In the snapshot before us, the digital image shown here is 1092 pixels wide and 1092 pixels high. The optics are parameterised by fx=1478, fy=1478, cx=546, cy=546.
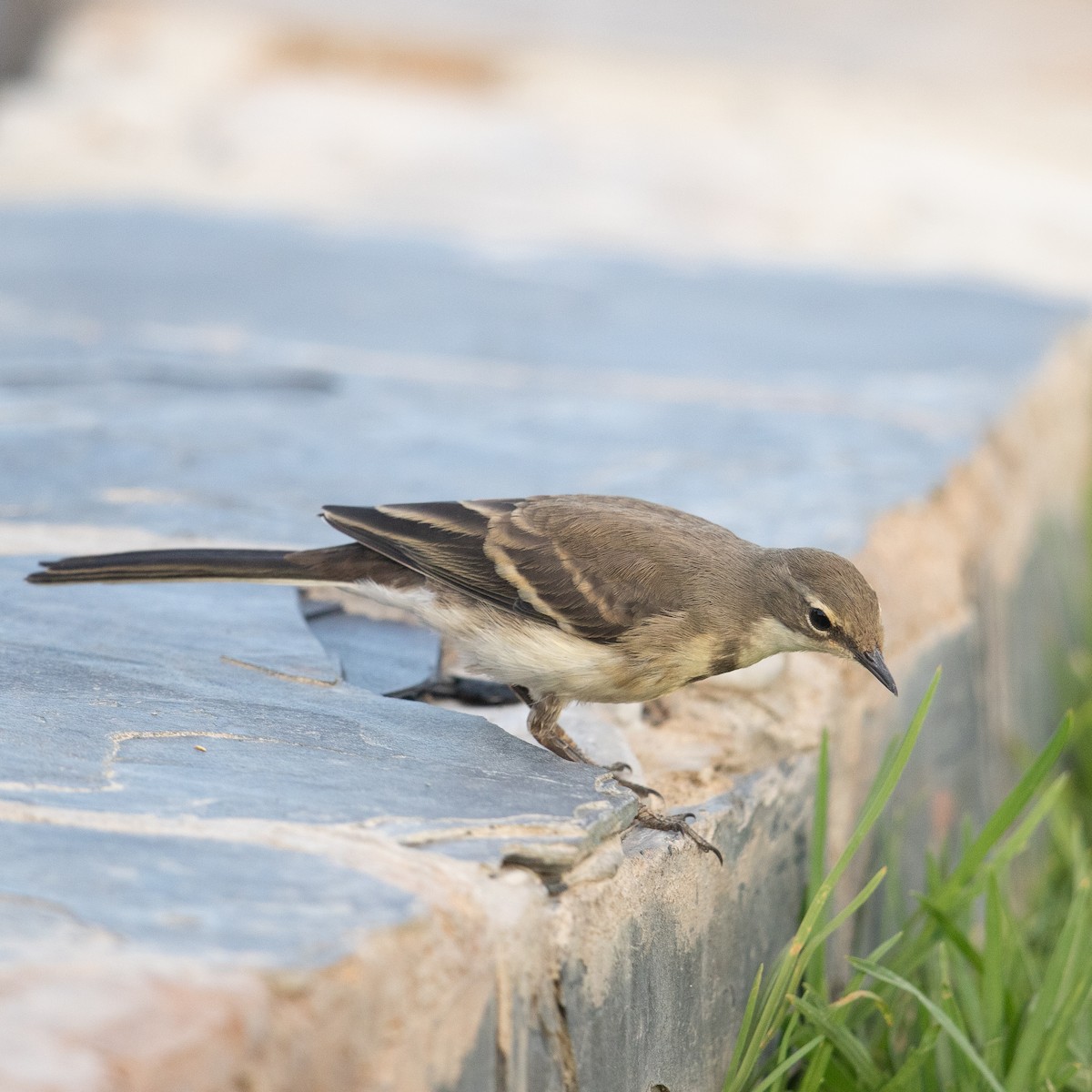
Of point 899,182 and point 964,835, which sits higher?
point 899,182

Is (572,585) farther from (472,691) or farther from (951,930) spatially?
(951,930)

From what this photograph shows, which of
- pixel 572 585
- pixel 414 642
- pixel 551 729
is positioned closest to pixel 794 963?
pixel 551 729

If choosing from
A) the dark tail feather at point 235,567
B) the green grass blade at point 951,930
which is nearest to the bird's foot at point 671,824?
the green grass blade at point 951,930

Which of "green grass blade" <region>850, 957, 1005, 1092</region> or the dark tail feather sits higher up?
the dark tail feather

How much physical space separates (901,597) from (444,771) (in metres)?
1.90

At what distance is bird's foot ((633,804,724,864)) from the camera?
2.39 m

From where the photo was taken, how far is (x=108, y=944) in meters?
1.60

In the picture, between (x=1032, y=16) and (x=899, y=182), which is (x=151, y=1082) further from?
(x=1032, y=16)

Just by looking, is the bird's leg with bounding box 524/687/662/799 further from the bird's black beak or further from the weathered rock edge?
the bird's black beak

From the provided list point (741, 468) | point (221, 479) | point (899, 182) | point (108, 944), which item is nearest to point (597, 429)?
point (741, 468)

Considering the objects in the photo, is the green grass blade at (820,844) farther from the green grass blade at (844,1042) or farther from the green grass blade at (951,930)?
the green grass blade at (951,930)

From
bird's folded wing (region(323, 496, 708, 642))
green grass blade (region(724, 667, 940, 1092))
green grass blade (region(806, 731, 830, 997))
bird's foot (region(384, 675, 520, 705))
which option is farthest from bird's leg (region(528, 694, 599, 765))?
green grass blade (region(724, 667, 940, 1092))

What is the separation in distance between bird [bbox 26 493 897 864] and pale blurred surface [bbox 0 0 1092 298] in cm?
580

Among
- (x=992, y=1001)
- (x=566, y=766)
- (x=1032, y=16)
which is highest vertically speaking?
(x=1032, y=16)
